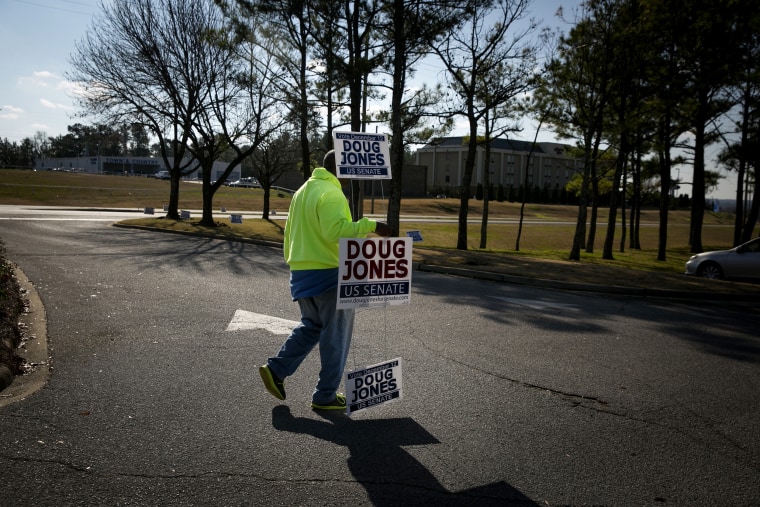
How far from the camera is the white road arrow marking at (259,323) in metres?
7.18

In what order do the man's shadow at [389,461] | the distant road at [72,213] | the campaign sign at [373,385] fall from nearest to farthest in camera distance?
1. the man's shadow at [389,461]
2. the campaign sign at [373,385]
3. the distant road at [72,213]

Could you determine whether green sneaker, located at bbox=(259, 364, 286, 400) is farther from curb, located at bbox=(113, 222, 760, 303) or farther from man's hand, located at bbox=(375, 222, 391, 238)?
curb, located at bbox=(113, 222, 760, 303)

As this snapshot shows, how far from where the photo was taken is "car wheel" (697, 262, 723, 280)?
51.8ft

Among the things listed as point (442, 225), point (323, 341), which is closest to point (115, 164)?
point (442, 225)

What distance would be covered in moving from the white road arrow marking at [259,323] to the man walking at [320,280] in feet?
7.88

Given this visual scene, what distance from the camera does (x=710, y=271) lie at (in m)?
15.9

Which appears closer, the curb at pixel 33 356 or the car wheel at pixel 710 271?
the curb at pixel 33 356

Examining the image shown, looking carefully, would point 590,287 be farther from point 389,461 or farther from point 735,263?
point 389,461

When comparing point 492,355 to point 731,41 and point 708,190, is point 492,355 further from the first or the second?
point 708,190

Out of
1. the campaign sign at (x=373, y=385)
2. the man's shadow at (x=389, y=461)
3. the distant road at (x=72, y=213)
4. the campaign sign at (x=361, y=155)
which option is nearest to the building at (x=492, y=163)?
the distant road at (x=72, y=213)

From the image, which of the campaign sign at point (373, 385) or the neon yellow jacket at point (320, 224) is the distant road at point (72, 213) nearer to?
the neon yellow jacket at point (320, 224)

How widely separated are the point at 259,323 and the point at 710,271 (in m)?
13.2

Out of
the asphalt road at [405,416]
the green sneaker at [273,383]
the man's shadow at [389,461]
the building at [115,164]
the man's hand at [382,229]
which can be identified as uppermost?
the building at [115,164]

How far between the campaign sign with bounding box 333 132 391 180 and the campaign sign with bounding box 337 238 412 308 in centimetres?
59
